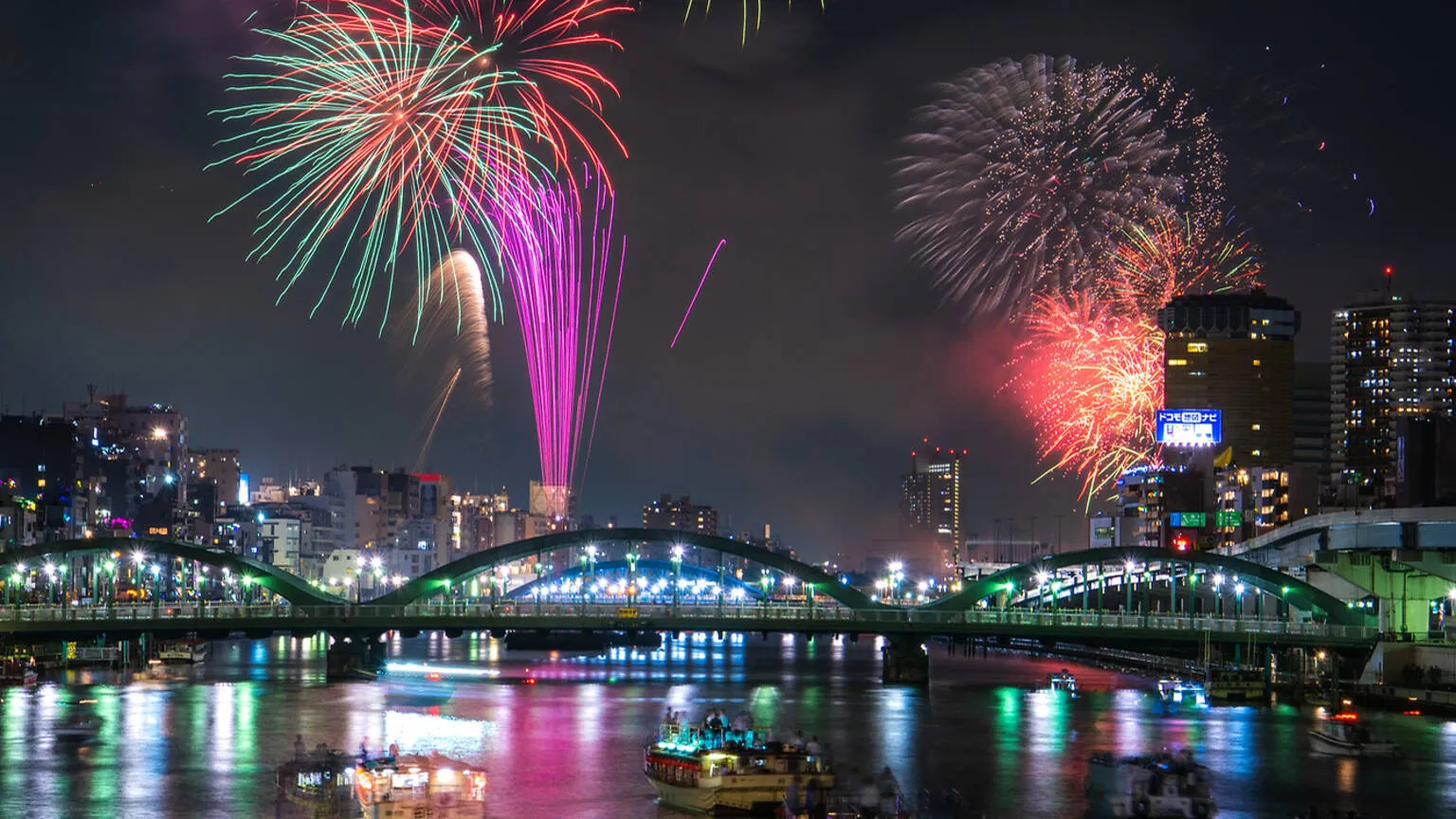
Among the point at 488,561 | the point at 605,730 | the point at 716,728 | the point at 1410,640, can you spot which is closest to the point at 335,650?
the point at 488,561

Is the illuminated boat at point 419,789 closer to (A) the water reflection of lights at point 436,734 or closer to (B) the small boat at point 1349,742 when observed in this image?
(A) the water reflection of lights at point 436,734

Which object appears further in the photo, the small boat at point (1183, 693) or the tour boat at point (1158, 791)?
the small boat at point (1183, 693)

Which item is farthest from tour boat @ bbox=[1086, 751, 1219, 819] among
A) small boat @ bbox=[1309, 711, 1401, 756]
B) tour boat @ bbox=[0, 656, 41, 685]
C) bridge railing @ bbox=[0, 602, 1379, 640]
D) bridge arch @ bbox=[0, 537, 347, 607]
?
tour boat @ bbox=[0, 656, 41, 685]

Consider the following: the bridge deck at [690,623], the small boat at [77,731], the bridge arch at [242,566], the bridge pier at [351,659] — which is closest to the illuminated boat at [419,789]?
the small boat at [77,731]

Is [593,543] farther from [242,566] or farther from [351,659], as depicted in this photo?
[242,566]

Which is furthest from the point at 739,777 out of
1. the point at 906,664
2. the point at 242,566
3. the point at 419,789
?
the point at 242,566

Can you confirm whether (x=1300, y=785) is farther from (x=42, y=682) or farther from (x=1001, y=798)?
(x=42, y=682)
